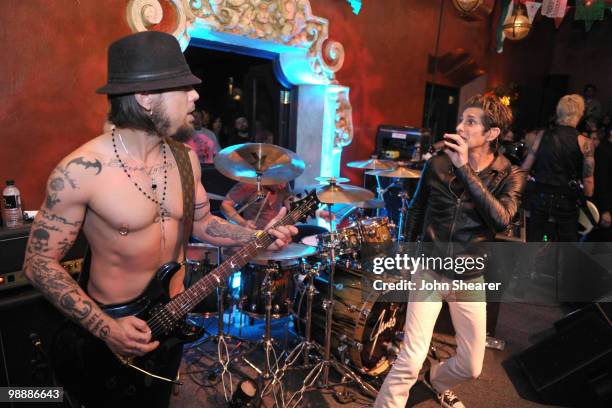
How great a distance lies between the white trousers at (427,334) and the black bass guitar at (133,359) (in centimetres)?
121

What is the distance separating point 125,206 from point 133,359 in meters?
0.68

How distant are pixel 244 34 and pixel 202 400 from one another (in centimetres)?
340

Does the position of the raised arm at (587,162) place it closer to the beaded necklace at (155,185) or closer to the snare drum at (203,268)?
the snare drum at (203,268)

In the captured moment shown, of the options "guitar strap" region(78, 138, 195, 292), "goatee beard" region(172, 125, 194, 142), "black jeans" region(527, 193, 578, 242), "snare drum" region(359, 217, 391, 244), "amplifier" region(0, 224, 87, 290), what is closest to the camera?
"goatee beard" region(172, 125, 194, 142)

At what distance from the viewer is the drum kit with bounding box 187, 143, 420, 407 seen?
120 inches

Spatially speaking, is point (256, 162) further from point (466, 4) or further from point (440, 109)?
point (440, 109)

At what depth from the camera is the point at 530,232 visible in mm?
5031

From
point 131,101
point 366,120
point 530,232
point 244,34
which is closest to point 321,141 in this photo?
point 366,120

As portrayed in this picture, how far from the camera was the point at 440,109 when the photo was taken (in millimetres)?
8336

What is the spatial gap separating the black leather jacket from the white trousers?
278 millimetres

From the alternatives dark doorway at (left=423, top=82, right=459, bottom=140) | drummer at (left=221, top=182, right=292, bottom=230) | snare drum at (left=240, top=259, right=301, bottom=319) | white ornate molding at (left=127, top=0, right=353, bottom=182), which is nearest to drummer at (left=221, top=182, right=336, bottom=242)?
drummer at (left=221, top=182, right=292, bottom=230)

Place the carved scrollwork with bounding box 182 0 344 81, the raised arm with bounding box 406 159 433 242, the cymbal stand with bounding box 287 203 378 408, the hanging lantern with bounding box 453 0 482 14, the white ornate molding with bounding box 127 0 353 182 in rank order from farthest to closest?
the hanging lantern with bounding box 453 0 482 14, the carved scrollwork with bounding box 182 0 344 81, the white ornate molding with bounding box 127 0 353 182, the cymbal stand with bounding box 287 203 378 408, the raised arm with bounding box 406 159 433 242

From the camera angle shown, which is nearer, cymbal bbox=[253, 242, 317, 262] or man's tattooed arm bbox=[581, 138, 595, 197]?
cymbal bbox=[253, 242, 317, 262]

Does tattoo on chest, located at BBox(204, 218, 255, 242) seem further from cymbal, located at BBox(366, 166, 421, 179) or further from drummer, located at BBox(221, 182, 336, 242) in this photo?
cymbal, located at BBox(366, 166, 421, 179)
